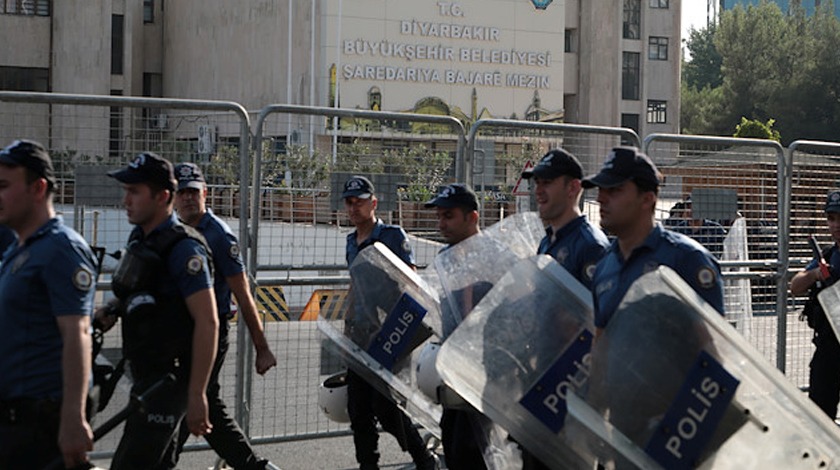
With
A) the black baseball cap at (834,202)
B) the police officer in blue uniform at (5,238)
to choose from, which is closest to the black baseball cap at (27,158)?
the police officer in blue uniform at (5,238)

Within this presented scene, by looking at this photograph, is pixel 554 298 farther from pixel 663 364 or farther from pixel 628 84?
pixel 628 84

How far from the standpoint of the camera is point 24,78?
51938 mm

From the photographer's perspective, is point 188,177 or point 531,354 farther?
point 188,177

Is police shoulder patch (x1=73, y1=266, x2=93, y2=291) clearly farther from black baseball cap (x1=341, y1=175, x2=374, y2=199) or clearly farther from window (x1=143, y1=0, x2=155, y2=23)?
window (x1=143, y1=0, x2=155, y2=23)

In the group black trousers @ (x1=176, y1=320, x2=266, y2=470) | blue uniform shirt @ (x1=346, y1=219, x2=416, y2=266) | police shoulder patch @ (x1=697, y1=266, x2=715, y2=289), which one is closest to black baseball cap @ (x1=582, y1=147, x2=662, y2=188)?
police shoulder patch @ (x1=697, y1=266, x2=715, y2=289)

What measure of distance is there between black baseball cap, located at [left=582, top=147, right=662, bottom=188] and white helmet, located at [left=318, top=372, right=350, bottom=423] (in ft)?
10.8

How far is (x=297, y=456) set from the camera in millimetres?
8570

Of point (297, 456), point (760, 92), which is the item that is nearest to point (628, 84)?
point (760, 92)

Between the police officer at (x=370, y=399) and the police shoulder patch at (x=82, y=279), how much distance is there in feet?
9.74

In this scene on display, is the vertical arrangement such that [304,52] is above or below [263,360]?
above

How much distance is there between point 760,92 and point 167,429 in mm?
76877

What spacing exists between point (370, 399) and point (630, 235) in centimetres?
296

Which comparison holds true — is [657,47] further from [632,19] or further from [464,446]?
[464,446]

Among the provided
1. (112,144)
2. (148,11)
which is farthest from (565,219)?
(148,11)
